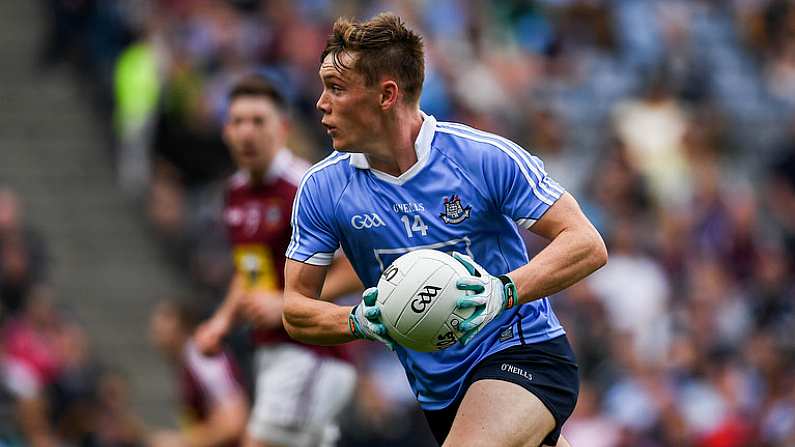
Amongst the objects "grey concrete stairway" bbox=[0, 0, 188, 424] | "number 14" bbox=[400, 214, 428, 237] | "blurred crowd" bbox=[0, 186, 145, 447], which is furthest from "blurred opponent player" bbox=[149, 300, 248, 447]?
"grey concrete stairway" bbox=[0, 0, 188, 424]

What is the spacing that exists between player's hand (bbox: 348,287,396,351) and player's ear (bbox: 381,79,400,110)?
0.80 metres

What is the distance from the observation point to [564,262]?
5.66 meters

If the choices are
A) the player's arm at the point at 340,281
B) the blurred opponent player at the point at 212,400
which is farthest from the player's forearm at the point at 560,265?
the blurred opponent player at the point at 212,400

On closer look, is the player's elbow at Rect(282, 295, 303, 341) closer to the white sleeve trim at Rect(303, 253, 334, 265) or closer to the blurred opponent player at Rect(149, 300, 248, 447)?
the white sleeve trim at Rect(303, 253, 334, 265)

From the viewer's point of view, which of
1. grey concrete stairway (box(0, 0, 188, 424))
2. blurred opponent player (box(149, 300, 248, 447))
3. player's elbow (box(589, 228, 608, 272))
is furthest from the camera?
grey concrete stairway (box(0, 0, 188, 424))

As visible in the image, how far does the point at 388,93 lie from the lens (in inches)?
233

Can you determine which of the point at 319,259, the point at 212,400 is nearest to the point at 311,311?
the point at 319,259

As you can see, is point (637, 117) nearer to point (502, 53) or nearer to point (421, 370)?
point (502, 53)

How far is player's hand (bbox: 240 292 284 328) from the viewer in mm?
7695

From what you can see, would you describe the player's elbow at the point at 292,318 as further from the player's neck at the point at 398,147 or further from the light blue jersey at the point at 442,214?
the player's neck at the point at 398,147

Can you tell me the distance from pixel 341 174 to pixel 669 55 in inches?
402

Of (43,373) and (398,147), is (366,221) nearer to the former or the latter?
(398,147)

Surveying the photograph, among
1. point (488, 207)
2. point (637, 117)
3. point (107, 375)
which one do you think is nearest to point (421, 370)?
point (488, 207)

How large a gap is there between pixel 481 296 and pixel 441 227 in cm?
60
